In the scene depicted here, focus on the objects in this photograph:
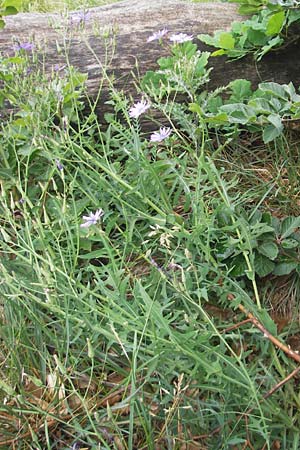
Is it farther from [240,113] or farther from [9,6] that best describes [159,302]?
[9,6]

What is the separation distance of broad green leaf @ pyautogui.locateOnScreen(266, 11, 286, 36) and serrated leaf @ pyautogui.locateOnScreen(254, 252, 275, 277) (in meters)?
0.91

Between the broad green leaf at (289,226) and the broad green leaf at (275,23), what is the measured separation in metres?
0.79

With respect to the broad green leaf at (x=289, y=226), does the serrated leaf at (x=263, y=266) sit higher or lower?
lower

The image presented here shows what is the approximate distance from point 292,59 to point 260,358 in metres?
1.35

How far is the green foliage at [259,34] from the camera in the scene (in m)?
2.13

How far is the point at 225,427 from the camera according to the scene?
4.22 feet

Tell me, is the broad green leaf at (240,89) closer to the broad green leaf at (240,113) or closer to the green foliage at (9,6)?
the broad green leaf at (240,113)

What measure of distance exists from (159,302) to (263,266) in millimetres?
320

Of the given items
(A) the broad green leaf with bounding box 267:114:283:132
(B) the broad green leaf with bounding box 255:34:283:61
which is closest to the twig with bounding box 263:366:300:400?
(A) the broad green leaf with bounding box 267:114:283:132

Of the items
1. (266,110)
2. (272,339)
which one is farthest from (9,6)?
(272,339)

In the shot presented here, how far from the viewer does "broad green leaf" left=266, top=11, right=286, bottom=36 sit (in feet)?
6.91

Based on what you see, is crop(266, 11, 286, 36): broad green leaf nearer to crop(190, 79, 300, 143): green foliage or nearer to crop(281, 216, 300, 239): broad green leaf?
crop(190, 79, 300, 143): green foliage

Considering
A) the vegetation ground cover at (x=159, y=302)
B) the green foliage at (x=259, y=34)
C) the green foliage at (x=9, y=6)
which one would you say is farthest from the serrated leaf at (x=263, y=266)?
the green foliage at (x=9, y=6)

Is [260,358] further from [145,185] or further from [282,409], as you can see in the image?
[145,185]
